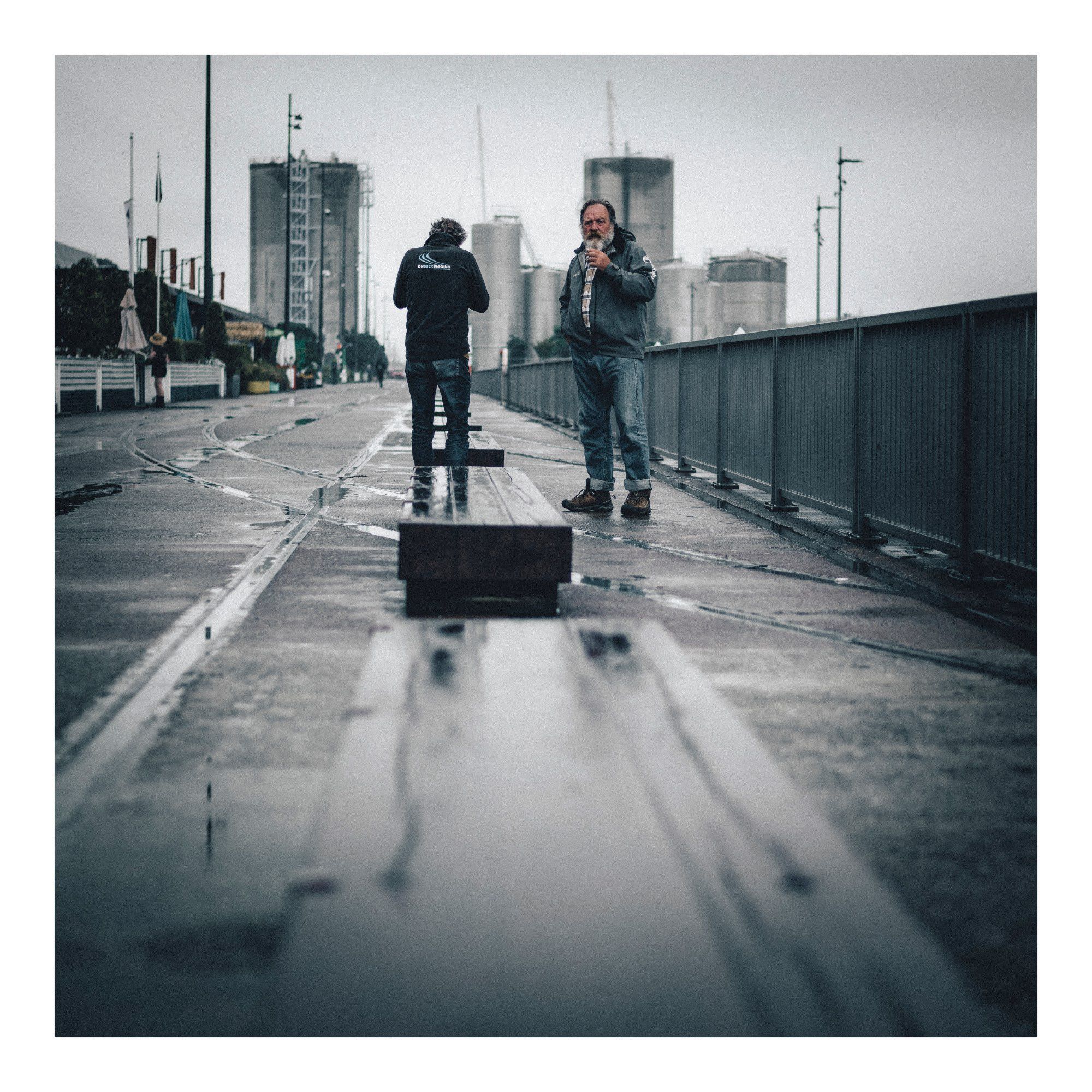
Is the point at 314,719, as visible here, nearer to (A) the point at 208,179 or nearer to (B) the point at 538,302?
(A) the point at 208,179

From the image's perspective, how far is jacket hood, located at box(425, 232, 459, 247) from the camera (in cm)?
984

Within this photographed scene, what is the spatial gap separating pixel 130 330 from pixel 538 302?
13647cm

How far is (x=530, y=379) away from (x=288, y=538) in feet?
80.6

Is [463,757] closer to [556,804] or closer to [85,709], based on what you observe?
[556,804]

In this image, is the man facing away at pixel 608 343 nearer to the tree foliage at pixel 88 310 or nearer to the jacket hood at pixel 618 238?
the jacket hood at pixel 618 238

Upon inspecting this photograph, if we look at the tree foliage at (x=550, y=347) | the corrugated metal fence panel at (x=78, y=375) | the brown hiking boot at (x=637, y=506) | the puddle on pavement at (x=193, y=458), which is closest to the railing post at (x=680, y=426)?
the brown hiking boot at (x=637, y=506)

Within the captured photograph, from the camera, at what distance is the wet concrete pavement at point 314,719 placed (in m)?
2.64

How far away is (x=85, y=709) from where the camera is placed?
4359mm

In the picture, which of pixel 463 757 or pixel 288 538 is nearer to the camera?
pixel 463 757

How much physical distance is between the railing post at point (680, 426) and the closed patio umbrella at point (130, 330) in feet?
72.2

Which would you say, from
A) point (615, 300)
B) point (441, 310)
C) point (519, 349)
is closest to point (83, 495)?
point (441, 310)

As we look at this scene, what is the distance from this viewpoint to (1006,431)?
6.53 m

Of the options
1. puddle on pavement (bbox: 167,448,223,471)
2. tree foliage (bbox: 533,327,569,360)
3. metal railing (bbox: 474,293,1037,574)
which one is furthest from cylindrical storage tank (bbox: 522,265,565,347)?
metal railing (bbox: 474,293,1037,574)

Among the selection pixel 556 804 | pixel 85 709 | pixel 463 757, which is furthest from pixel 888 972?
pixel 85 709
